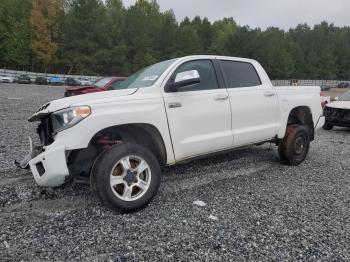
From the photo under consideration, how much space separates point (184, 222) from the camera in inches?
120

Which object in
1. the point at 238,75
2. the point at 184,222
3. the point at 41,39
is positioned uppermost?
the point at 41,39

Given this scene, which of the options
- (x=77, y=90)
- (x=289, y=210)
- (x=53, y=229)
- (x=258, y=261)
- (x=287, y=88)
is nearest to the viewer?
(x=258, y=261)

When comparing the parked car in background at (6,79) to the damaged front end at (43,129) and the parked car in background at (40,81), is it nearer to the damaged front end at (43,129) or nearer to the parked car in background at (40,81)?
the parked car in background at (40,81)

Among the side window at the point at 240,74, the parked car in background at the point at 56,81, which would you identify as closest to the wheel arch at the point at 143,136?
the side window at the point at 240,74

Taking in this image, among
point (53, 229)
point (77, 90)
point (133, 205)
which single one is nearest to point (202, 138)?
point (133, 205)

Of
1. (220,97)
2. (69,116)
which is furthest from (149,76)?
(69,116)

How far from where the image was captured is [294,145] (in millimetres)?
5070

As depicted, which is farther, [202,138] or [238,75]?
[238,75]

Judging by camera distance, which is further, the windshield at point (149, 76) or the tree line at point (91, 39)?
the tree line at point (91, 39)

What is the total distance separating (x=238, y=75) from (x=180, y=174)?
1.79 m

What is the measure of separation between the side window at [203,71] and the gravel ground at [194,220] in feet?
4.51

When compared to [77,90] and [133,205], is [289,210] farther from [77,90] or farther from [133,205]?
[77,90]

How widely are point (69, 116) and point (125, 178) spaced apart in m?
0.87

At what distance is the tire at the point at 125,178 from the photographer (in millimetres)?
2990
